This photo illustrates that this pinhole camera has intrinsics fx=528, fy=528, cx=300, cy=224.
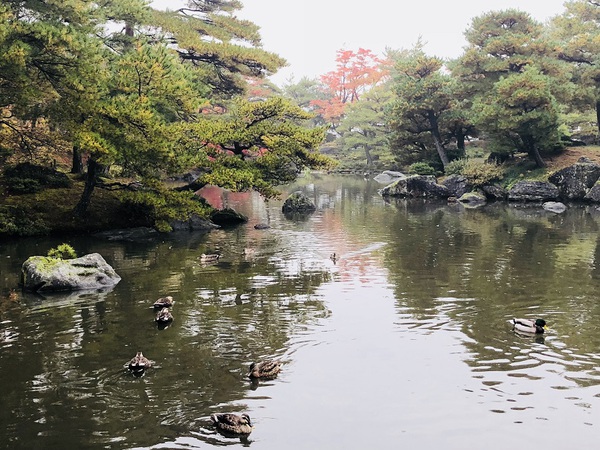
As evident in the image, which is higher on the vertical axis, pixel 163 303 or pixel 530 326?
pixel 163 303

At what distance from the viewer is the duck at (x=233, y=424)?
260 inches

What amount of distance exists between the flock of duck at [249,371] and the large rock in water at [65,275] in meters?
2.86

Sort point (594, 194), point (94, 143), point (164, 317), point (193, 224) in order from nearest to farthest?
point (164, 317)
point (94, 143)
point (193, 224)
point (594, 194)

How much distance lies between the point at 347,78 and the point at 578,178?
47451mm

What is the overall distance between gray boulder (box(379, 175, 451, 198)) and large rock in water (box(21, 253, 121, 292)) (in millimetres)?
28070

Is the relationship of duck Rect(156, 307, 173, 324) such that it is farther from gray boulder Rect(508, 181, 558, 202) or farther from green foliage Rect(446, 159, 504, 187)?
green foliage Rect(446, 159, 504, 187)

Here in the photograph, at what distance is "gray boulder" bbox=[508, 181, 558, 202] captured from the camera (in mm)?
34219

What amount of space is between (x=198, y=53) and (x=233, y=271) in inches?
734

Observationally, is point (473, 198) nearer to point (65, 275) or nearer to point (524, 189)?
point (524, 189)

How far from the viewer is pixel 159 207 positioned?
68.0 feet

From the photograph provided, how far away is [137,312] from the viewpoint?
11656 millimetres

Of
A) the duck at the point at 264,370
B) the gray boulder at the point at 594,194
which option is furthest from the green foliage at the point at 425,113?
the duck at the point at 264,370

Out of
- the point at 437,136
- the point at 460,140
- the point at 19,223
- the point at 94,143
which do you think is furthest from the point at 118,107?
the point at 460,140

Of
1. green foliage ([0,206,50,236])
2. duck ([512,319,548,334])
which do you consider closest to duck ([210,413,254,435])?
duck ([512,319,548,334])
